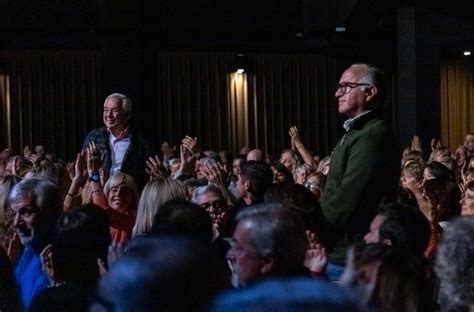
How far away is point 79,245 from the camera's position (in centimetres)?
343

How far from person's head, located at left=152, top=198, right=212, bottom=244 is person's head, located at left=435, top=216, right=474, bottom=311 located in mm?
1118

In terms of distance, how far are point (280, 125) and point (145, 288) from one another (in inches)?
785

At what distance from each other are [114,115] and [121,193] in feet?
3.65

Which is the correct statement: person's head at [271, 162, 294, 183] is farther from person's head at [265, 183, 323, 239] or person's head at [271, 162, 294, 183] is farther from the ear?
the ear

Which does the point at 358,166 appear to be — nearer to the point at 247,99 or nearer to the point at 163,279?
the point at 163,279

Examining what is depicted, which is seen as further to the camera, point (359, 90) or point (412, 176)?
point (412, 176)

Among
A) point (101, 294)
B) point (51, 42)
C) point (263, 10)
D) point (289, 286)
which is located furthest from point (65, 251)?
point (263, 10)

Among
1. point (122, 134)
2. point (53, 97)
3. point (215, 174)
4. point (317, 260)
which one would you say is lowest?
point (317, 260)

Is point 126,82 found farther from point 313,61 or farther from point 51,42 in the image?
point 313,61

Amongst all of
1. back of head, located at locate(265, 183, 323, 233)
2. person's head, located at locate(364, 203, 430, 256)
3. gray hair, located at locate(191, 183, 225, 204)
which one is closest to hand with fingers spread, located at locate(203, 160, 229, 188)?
gray hair, located at locate(191, 183, 225, 204)

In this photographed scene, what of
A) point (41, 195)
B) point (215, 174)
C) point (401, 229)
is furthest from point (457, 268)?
point (215, 174)

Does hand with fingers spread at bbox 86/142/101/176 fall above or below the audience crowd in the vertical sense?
above

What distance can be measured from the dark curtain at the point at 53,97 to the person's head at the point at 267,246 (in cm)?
1727

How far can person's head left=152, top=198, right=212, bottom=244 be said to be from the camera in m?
3.86
